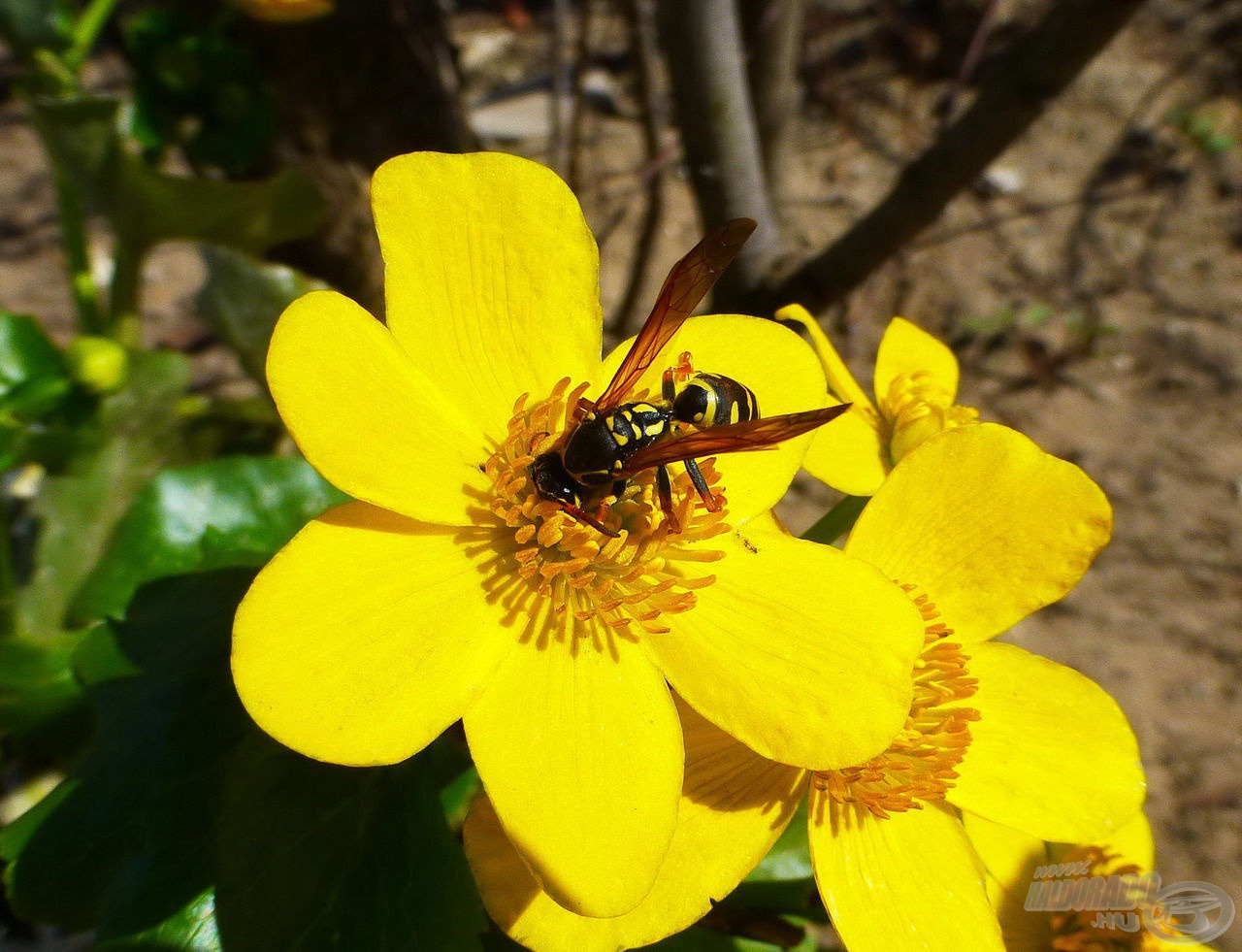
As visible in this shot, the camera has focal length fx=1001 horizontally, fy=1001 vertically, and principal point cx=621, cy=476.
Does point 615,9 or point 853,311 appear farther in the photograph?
point 615,9

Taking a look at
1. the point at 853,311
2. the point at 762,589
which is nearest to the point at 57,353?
the point at 762,589

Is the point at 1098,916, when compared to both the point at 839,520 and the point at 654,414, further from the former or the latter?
the point at 654,414

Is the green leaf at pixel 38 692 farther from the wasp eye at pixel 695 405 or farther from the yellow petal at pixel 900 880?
the yellow petal at pixel 900 880

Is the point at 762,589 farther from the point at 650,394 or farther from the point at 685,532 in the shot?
the point at 650,394

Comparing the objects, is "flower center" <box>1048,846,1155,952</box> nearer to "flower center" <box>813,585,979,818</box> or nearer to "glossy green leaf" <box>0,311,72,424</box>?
"flower center" <box>813,585,979,818</box>

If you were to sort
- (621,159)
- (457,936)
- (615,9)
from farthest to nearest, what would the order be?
(615,9), (621,159), (457,936)

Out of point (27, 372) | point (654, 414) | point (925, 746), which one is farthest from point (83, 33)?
point (925, 746)
